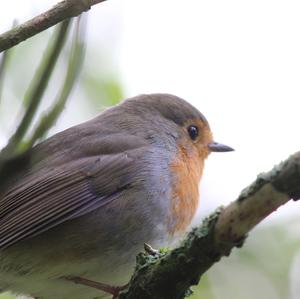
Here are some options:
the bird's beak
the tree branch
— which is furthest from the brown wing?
the tree branch

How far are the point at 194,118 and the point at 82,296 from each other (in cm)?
190

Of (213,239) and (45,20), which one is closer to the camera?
(213,239)

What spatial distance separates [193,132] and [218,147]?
317mm

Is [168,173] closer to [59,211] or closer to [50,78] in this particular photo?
[59,211]

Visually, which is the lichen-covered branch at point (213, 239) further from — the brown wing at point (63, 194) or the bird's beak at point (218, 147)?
the bird's beak at point (218, 147)

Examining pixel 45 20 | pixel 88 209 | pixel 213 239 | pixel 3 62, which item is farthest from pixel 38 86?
pixel 88 209

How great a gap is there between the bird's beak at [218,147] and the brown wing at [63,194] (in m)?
1.06


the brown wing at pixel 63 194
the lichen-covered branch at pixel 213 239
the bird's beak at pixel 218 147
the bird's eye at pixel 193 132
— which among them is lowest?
the lichen-covered branch at pixel 213 239

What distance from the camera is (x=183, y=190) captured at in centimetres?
451

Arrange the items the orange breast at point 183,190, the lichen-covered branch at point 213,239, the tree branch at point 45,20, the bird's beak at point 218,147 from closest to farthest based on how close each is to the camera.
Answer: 1. the lichen-covered branch at point 213,239
2. the tree branch at point 45,20
3. the orange breast at point 183,190
4. the bird's beak at point 218,147

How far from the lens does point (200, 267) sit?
283 cm

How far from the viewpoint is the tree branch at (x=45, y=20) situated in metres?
2.91

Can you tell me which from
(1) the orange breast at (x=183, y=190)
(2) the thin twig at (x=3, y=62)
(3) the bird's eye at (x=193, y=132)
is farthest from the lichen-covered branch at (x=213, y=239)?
(3) the bird's eye at (x=193, y=132)

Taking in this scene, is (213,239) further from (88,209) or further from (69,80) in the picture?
(88,209)
